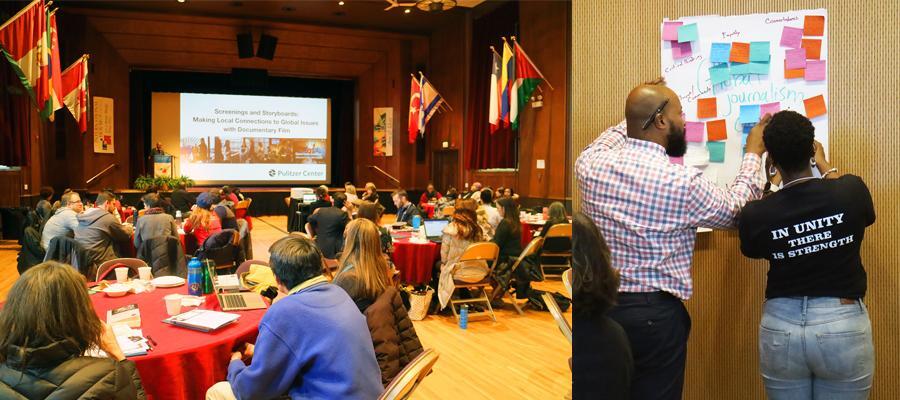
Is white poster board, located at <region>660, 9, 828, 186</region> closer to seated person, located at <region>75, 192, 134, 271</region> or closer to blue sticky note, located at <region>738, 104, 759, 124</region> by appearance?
blue sticky note, located at <region>738, 104, 759, 124</region>

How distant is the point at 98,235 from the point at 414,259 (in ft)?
9.55

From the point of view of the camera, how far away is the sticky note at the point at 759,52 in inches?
45.0

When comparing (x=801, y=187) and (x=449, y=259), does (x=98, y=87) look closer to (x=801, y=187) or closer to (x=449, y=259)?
(x=449, y=259)

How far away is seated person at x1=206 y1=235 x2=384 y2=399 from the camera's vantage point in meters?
2.01

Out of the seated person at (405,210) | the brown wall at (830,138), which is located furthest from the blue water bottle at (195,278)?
the seated person at (405,210)

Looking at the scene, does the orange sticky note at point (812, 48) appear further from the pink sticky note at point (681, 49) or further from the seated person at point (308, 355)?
the seated person at point (308, 355)

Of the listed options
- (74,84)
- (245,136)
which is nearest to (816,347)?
(74,84)

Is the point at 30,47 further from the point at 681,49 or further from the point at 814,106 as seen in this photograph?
the point at 814,106

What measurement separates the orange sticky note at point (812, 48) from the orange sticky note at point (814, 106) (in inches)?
3.3

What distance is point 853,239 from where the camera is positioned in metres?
1.35

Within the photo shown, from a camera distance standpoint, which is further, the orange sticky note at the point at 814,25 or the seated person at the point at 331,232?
the seated person at the point at 331,232

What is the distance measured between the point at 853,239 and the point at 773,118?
425 mm

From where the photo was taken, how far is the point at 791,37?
1219 mm

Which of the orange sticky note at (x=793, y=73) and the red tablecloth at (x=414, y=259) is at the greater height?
the orange sticky note at (x=793, y=73)
